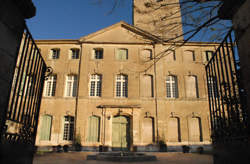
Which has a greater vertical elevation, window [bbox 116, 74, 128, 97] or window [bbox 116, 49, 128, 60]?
window [bbox 116, 49, 128, 60]

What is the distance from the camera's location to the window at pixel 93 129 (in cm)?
1530

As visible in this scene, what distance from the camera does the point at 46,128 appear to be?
1571 centimetres

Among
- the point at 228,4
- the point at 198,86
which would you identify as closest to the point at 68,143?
the point at 198,86

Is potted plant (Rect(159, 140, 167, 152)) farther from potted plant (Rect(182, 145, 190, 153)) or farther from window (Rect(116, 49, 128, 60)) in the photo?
window (Rect(116, 49, 128, 60))

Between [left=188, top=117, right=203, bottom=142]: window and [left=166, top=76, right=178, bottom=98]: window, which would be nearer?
[left=188, top=117, right=203, bottom=142]: window

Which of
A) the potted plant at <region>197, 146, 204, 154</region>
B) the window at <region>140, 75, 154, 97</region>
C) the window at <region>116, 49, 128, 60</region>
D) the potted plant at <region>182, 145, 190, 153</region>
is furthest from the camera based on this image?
the window at <region>116, 49, 128, 60</region>

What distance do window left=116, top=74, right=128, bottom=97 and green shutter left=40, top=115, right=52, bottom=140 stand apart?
566 cm

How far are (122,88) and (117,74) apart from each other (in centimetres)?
124

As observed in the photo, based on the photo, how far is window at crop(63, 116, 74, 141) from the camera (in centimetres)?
1555

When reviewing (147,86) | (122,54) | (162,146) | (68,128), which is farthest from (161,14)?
(68,128)

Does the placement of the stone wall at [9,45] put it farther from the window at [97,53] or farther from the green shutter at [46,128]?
the window at [97,53]

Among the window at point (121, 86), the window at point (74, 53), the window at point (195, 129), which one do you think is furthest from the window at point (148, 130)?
the window at point (74, 53)

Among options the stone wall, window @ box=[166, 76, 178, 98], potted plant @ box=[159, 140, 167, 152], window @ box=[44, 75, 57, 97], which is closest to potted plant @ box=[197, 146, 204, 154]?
potted plant @ box=[159, 140, 167, 152]

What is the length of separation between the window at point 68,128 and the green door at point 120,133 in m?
3.18
